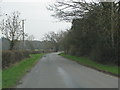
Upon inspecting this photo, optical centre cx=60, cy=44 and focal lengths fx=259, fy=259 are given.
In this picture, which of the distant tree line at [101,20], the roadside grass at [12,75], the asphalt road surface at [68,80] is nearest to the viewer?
the asphalt road surface at [68,80]

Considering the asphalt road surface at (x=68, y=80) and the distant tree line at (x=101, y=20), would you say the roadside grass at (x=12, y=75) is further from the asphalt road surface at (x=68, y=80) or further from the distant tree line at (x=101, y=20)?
the distant tree line at (x=101, y=20)

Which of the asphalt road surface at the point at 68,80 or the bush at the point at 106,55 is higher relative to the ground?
the bush at the point at 106,55

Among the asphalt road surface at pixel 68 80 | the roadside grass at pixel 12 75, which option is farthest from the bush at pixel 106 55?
the asphalt road surface at pixel 68 80

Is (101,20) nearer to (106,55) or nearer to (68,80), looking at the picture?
(106,55)

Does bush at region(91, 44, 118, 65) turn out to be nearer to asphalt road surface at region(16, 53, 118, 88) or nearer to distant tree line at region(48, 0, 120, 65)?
distant tree line at region(48, 0, 120, 65)

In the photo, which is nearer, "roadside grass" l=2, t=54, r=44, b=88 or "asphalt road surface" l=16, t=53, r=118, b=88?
"asphalt road surface" l=16, t=53, r=118, b=88

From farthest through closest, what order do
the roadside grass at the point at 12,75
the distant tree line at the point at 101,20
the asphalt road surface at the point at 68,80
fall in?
the distant tree line at the point at 101,20
the roadside grass at the point at 12,75
the asphalt road surface at the point at 68,80

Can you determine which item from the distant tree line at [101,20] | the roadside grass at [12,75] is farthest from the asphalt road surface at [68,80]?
the distant tree line at [101,20]

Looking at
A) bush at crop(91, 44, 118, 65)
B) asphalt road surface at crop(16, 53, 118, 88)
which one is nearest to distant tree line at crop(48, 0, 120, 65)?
bush at crop(91, 44, 118, 65)

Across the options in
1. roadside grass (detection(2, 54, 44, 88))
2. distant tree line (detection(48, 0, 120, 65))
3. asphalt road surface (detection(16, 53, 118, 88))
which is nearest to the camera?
asphalt road surface (detection(16, 53, 118, 88))

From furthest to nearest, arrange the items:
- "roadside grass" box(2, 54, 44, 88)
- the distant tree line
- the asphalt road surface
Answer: the distant tree line < "roadside grass" box(2, 54, 44, 88) < the asphalt road surface

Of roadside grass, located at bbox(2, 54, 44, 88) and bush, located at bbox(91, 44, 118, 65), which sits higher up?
bush, located at bbox(91, 44, 118, 65)

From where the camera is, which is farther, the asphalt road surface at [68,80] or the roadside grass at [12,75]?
the roadside grass at [12,75]

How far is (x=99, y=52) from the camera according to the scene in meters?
→ 32.9
